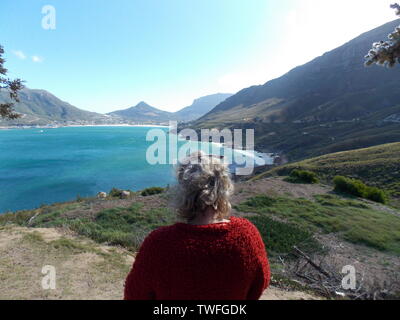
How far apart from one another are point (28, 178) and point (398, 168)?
189 ft

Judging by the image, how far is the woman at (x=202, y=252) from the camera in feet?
4.94

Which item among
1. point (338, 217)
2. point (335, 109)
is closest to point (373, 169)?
point (338, 217)

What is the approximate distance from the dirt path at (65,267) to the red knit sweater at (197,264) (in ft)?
14.9

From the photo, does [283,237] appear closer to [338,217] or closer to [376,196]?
[338,217]

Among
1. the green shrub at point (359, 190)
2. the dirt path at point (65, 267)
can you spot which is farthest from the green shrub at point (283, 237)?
the green shrub at point (359, 190)

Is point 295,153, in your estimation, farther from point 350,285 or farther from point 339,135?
point 350,285

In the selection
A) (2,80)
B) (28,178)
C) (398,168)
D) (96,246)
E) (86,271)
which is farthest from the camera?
(28,178)

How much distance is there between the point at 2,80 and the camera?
8633 millimetres

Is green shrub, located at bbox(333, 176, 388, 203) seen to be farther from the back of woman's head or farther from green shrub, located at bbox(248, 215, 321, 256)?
the back of woman's head

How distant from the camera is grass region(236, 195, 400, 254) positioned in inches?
430

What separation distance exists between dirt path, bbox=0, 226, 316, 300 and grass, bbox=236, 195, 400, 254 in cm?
662

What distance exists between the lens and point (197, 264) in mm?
1490
